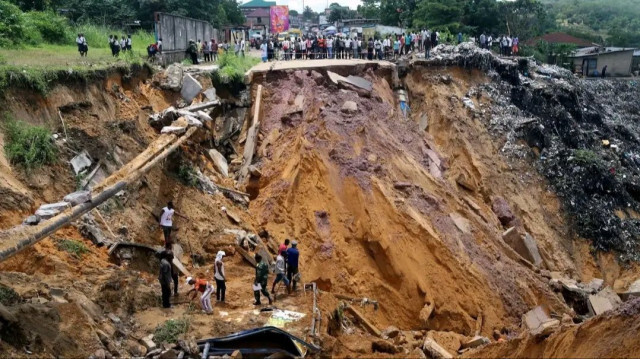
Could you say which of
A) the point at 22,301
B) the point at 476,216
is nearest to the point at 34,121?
the point at 22,301

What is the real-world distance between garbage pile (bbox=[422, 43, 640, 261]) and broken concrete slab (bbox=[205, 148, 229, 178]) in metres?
10.3

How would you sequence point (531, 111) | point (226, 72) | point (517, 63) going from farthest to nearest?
point (517, 63) < point (531, 111) < point (226, 72)

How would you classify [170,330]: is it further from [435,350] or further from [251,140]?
[251,140]

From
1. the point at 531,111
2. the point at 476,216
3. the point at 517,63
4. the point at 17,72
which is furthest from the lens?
the point at 517,63

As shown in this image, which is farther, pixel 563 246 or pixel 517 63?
pixel 517 63

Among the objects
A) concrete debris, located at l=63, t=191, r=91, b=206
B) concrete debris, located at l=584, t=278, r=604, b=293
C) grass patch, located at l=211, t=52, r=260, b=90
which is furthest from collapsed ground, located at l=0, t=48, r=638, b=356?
concrete debris, located at l=63, t=191, r=91, b=206

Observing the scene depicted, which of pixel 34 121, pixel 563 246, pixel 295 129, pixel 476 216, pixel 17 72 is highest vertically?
pixel 17 72

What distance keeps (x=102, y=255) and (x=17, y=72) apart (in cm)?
495

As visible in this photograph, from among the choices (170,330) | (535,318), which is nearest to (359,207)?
(535,318)

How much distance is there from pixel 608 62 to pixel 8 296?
1467 inches

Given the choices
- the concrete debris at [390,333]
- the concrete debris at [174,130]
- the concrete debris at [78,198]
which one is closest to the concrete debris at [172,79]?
the concrete debris at [174,130]

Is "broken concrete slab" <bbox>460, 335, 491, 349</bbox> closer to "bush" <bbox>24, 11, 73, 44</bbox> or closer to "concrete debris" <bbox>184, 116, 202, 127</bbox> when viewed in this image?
"concrete debris" <bbox>184, 116, 202, 127</bbox>

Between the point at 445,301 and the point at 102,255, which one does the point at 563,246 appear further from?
the point at 102,255

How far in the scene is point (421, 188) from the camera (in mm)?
16609
